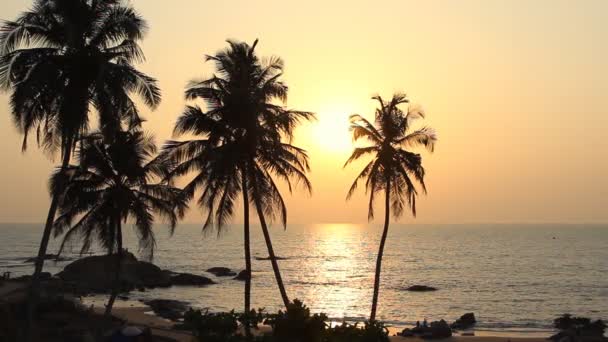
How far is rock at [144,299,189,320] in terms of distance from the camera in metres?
53.5

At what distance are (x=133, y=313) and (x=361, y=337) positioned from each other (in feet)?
128

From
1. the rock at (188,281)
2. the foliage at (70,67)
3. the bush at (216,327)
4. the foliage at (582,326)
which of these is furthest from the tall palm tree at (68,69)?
the rock at (188,281)

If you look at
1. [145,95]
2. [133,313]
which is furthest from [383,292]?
[145,95]

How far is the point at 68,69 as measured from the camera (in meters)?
22.0

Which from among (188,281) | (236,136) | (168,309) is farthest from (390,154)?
(188,281)

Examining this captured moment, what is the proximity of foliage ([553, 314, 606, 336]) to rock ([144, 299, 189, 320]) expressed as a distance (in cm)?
3116

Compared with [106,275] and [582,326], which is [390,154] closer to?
[582,326]

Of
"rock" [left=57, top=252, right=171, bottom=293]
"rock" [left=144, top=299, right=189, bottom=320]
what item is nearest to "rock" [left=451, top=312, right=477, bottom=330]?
"rock" [left=144, top=299, right=189, bottom=320]

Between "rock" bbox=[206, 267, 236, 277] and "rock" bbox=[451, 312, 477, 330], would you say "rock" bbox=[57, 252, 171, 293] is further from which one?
"rock" bbox=[451, 312, 477, 330]

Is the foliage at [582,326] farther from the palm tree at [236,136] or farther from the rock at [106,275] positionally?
the rock at [106,275]

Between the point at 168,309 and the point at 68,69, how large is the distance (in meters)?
38.7

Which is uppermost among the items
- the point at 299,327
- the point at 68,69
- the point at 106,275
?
the point at 68,69

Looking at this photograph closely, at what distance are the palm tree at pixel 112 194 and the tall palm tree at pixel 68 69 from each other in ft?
17.7

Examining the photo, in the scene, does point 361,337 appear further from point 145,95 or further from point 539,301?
point 539,301
